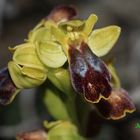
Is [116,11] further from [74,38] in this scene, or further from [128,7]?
[74,38]

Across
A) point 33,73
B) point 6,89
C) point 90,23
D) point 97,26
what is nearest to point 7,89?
point 6,89

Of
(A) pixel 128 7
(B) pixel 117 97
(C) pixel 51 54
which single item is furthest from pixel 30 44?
(A) pixel 128 7

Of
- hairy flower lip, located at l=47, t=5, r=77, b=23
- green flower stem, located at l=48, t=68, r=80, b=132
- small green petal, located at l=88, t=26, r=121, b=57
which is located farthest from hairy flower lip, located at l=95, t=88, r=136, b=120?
hairy flower lip, located at l=47, t=5, r=77, b=23

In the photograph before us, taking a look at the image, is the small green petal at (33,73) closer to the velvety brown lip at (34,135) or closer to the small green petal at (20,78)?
the small green petal at (20,78)

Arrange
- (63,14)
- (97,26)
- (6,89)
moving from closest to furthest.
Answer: (6,89), (63,14), (97,26)

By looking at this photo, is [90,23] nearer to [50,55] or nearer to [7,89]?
[50,55]
